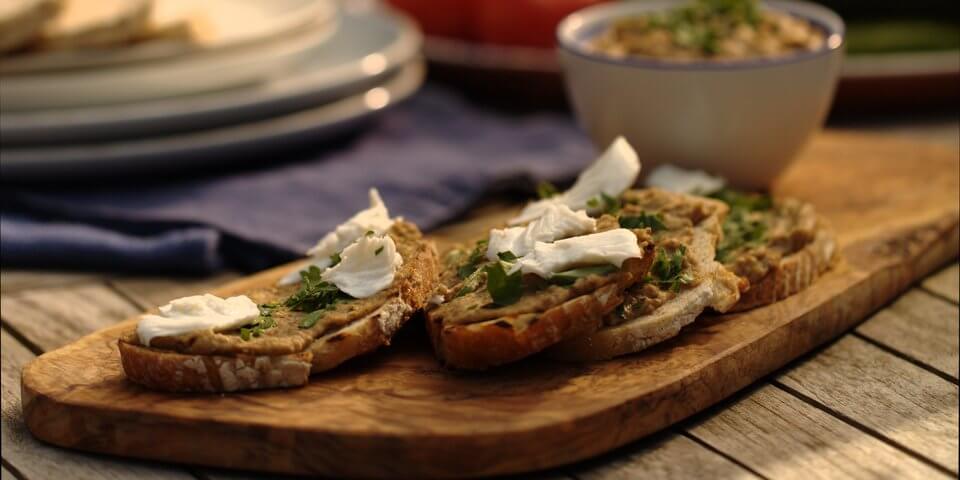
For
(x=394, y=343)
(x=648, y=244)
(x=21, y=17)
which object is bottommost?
(x=394, y=343)

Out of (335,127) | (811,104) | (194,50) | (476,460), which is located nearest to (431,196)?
(335,127)

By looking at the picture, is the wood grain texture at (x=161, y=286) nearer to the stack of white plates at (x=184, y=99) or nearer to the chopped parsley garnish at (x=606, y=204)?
the stack of white plates at (x=184, y=99)

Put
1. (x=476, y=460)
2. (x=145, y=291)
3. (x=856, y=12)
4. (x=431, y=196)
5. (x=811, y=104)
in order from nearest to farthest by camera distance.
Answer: (x=476, y=460), (x=145, y=291), (x=811, y=104), (x=431, y=196), (x=856, y=12)

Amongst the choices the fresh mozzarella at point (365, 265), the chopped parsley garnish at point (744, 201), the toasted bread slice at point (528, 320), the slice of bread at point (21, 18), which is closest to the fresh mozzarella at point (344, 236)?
the fresh mozzarella at point (365, 265)

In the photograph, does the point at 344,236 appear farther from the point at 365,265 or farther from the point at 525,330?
the point at 525,330

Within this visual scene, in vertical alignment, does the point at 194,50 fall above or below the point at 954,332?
above

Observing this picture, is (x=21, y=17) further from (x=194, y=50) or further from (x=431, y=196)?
(x=431, y=196)

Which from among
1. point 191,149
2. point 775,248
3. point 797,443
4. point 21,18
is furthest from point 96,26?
point 797,443
